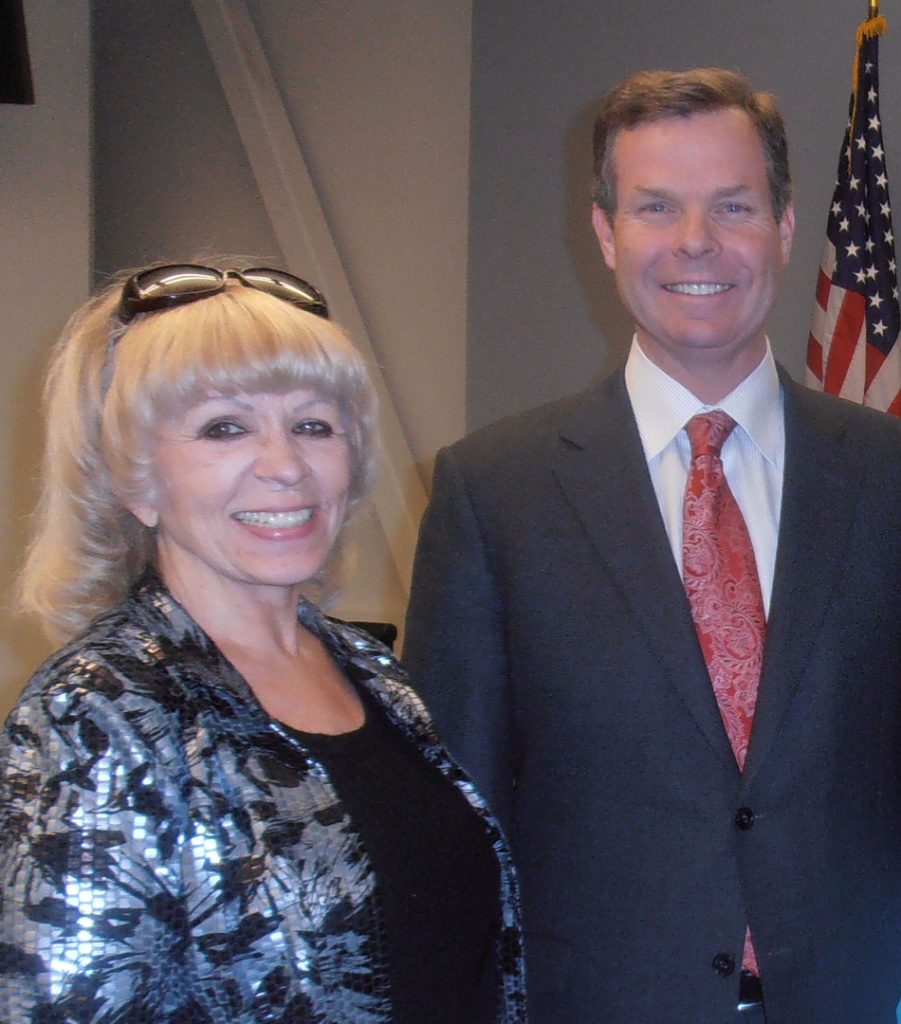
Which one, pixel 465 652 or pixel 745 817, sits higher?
pixel 465 652

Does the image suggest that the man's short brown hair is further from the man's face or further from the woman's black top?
the woman's black top

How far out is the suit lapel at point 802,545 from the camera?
1518mm

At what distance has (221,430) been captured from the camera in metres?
1.25

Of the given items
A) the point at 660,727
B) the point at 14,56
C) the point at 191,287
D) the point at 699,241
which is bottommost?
the point at 660,727

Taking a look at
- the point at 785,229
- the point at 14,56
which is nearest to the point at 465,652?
the point at 785,229

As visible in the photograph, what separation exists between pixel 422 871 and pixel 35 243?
3.22 meters

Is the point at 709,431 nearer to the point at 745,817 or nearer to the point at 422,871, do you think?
the point at 745,817

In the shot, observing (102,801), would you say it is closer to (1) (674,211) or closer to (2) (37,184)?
(1) (674,211)

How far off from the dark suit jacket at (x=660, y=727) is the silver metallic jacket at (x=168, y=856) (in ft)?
1.70

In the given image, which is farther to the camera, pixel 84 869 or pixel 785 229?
pixel 785 229

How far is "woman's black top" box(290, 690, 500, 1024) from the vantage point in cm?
116

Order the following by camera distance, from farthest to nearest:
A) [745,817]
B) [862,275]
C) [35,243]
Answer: [35,243]
[862,275]
[745,817]

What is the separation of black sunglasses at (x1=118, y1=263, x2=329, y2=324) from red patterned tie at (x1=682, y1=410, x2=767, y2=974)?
0.58 m

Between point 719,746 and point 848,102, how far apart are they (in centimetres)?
243
